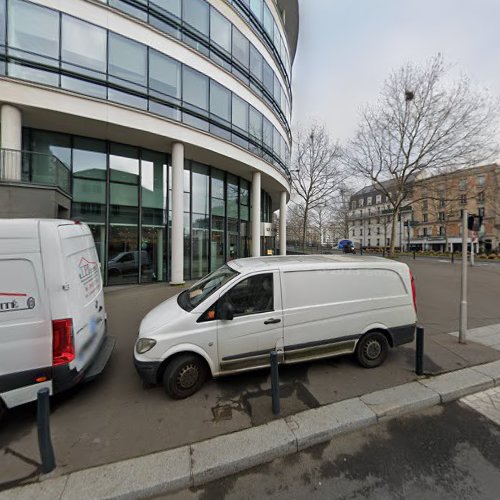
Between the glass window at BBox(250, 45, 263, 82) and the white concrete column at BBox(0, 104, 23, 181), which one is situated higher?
the glass window at BBox(250, 45, 263, 82)

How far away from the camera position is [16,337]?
2711 millimetres

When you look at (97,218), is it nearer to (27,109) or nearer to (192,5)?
(27,109)

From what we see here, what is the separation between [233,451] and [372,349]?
2.78 m

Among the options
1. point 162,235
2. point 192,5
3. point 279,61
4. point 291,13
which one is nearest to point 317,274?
point 162,235

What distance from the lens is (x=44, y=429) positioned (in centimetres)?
219

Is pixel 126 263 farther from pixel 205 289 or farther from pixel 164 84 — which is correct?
pixel 205 289

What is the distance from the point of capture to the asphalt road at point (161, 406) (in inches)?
98.4

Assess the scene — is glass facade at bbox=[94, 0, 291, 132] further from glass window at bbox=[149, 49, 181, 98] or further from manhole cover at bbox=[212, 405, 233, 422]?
manhole cover at bbox=[212, 405, 233, 422]

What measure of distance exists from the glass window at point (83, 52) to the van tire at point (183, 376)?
10.7m

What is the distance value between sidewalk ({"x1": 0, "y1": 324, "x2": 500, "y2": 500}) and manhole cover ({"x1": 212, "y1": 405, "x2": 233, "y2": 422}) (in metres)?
0.28

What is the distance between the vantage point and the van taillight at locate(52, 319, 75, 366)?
2852mm

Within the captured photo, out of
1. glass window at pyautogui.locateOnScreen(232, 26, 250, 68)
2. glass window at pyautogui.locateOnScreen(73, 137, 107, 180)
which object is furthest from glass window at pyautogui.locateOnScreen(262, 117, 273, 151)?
glass window at pyautogui.locateOnScreen(73, 137, 107, 180)

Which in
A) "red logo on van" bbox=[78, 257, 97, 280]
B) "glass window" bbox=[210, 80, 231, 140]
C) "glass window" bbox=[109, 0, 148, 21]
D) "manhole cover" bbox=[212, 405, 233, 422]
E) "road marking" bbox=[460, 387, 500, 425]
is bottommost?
"manhole cover" bbox=[212, 405, 233, 422]

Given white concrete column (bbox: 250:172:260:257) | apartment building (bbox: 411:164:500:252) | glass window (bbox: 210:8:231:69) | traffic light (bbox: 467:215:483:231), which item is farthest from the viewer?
apartment building (bbox: 411:164:500:252)
